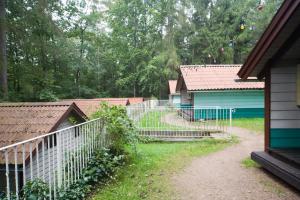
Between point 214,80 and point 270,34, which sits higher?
point 270,34

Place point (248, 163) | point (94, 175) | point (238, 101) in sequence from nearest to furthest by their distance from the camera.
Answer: point (94, 175)
point (248, 163)
point (238, 101)

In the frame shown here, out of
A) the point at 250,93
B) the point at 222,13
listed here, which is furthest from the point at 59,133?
the point at 222,13

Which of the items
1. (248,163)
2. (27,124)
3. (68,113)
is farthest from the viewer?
(68,113)

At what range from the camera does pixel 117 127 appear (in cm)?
683

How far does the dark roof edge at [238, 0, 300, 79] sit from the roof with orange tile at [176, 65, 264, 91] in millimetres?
10736

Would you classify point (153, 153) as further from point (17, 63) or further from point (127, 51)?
point (127, 51)

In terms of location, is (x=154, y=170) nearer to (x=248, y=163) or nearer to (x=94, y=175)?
(x=94, y=175)

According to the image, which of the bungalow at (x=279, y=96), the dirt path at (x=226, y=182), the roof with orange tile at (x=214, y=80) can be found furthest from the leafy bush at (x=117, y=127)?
the roof with orange tile at (x=214, y=80)

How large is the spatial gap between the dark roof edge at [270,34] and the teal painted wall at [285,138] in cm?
157

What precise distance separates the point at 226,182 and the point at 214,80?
14.4m

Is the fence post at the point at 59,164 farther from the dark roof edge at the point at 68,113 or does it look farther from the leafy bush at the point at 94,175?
the dark roof edge at the point at 68,113

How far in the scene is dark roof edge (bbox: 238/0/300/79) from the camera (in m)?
4.52

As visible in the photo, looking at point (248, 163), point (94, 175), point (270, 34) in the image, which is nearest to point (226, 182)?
point (248, 163)

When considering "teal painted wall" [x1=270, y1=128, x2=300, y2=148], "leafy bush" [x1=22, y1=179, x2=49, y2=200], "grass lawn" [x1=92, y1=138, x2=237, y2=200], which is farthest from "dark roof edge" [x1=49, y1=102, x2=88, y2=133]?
"teal painted wall" [x1=270, y1=128, x2=300, y2=148]
